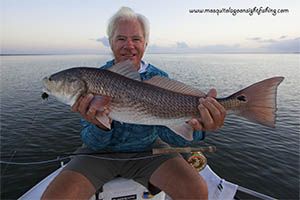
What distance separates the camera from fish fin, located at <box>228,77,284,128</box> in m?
2.56

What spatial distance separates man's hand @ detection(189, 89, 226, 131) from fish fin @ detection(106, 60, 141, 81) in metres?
1.14

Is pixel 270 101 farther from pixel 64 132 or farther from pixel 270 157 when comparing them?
pixel 64 132

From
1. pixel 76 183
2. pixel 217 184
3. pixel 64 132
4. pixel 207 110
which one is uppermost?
pixel 207 110

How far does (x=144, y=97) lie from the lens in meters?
2.70

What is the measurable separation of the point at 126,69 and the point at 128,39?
923 mm

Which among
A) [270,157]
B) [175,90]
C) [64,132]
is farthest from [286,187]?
[64,132]

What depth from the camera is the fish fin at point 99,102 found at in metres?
2.56

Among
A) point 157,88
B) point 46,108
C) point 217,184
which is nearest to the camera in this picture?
point 157,88

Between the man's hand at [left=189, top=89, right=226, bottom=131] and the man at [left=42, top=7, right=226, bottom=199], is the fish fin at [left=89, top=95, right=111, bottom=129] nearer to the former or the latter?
the man at [left=42, top=7, right=226, bottom=199]

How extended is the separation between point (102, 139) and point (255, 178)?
22.4 feet

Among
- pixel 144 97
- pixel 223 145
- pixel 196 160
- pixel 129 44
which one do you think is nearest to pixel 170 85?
pixel 144 97

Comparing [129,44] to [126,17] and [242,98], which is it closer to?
[126,17]

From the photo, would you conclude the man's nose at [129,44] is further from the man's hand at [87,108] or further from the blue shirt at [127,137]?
the blue shirt at [127,137]

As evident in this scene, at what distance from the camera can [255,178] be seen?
6977mm
